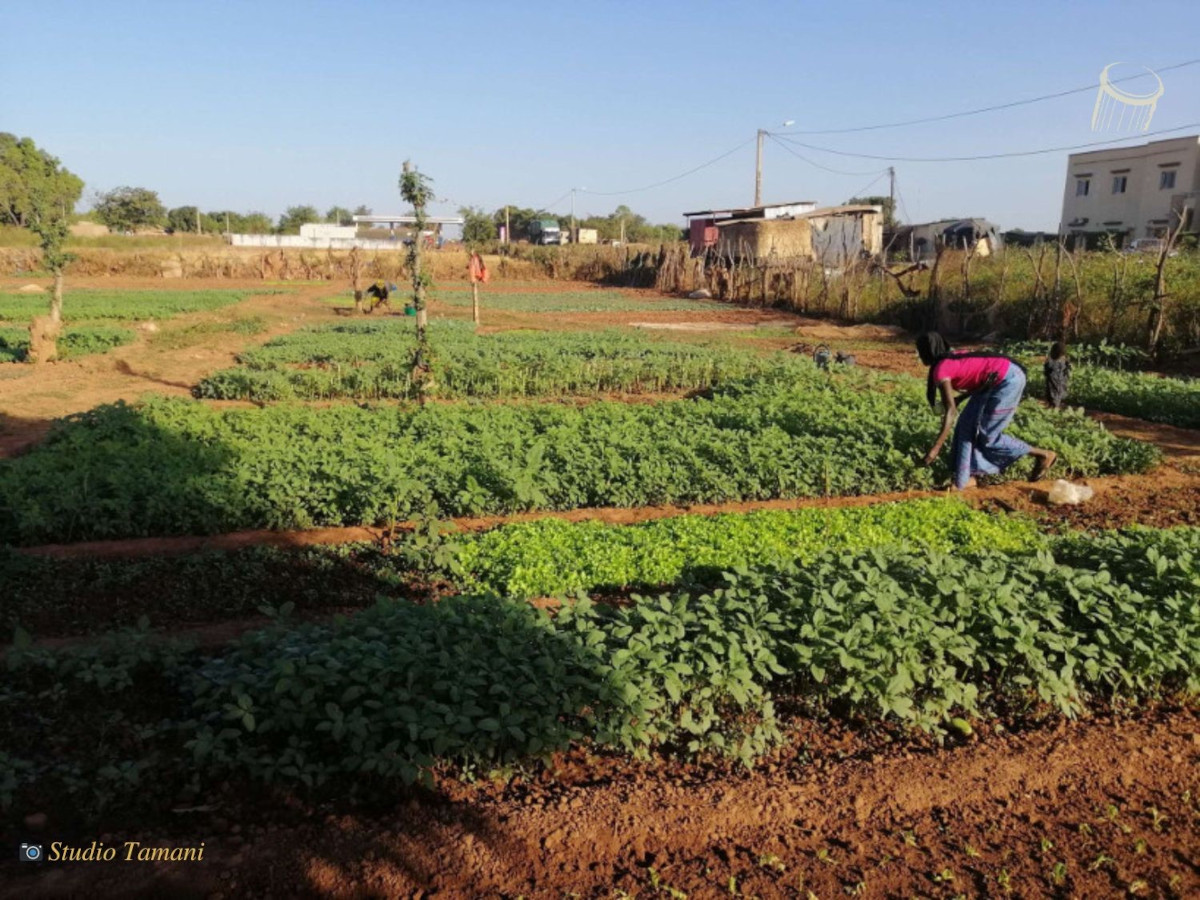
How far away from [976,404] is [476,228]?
4857cm

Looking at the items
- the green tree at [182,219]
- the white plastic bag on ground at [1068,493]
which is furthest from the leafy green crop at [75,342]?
the green tree at [182,219]

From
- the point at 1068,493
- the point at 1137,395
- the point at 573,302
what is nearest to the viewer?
the point at 1068,493

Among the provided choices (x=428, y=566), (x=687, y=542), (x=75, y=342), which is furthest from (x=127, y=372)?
(x=687, y=542)

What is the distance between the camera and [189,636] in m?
4.87

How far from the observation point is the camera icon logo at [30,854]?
3.02 metres

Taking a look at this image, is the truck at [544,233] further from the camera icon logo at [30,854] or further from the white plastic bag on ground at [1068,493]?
the camera icon logo at [30,854]

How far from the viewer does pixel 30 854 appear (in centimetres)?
303

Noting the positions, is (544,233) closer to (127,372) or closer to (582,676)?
(127,372)

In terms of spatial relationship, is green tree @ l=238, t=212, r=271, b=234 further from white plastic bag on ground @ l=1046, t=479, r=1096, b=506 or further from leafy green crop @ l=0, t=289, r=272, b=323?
white plastic bag on ground @ l=1046, t=479, r=1096, b=506

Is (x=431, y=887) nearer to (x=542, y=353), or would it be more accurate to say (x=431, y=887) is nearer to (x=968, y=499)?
(x=968, y=499)

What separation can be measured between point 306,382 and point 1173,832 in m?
12.7

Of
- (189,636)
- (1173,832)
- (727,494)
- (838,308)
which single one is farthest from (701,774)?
(838,308)

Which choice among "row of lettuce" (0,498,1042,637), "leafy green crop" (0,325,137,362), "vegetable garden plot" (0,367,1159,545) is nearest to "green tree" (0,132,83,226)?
"leafy green crop" (0,325,137,362)

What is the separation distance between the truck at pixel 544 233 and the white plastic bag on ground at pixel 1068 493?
187 feet
